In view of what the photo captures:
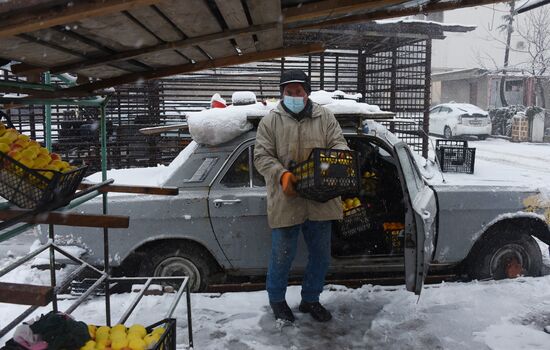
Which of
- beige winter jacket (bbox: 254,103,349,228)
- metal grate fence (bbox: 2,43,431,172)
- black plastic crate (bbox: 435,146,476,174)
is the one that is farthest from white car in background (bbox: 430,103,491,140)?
beige winter jacket (bbox: 254,103,349,228)

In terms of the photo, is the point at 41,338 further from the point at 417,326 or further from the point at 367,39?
the point at 367,39

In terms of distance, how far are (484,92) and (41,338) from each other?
3241cm

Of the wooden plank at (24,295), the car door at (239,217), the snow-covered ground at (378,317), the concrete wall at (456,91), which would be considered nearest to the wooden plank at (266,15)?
the wooden plank at (24,295)

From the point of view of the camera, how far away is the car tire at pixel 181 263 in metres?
4.55

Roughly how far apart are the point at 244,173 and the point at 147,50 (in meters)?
2.22

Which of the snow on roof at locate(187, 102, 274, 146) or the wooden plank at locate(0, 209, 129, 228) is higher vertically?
the snow on roof at locate(187, 102, 274, 146)

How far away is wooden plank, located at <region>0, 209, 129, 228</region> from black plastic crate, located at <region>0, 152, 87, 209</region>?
0.07 m

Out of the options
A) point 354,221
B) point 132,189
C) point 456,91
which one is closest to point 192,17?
point 132,189

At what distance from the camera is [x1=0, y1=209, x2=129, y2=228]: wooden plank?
212 centimetres

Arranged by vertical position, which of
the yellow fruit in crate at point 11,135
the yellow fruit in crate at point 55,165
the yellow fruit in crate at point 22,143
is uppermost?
the yellow fruit in crate at point 11,135

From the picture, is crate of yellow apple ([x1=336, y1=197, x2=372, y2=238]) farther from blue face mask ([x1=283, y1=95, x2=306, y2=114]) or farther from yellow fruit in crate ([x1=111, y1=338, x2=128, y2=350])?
yellow fruit in crate ([x1=111, y1=338, x2=128, y2=350])

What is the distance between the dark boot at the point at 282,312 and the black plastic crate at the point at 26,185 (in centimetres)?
226

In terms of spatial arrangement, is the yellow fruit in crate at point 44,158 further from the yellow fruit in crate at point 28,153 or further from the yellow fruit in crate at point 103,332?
the yellow fruit in crate at point 103,332

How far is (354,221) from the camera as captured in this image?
4977 mm
